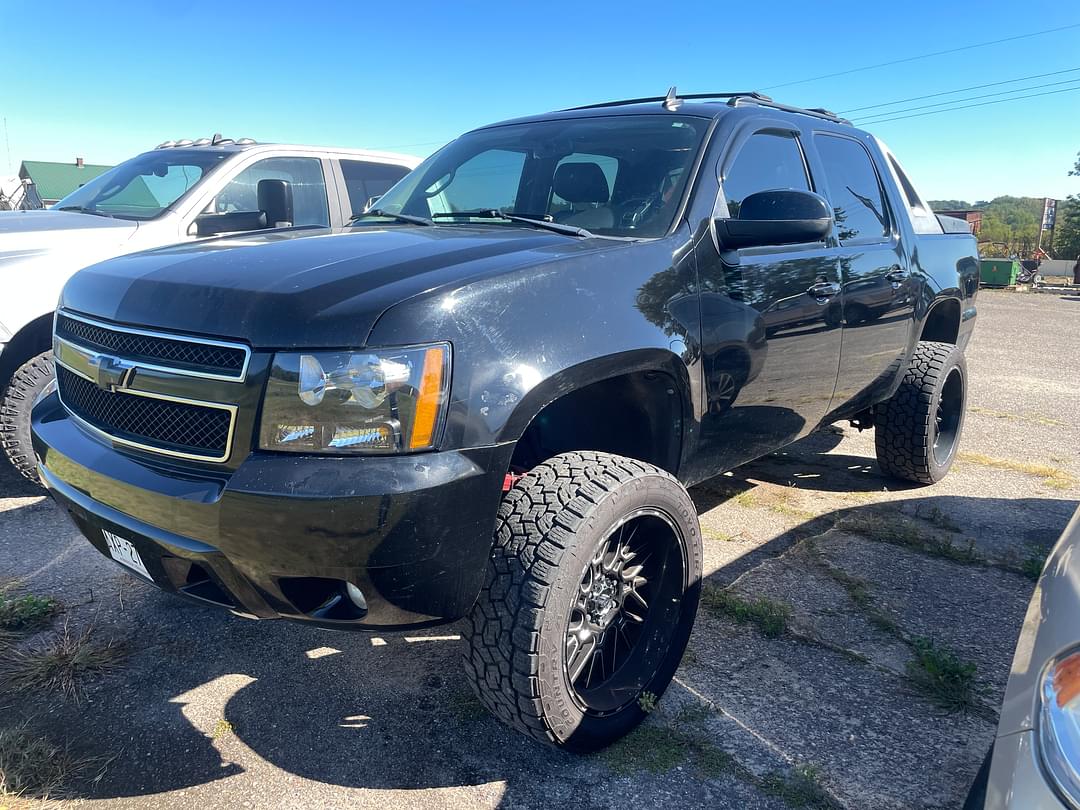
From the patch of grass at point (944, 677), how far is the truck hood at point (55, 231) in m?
4.49

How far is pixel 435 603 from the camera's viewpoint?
2021mm

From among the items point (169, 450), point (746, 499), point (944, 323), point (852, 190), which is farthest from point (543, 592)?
point (944, 323)

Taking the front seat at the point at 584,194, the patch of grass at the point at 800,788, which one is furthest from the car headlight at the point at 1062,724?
the front seat at the point at 584,194

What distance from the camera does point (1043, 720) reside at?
4.35 ft

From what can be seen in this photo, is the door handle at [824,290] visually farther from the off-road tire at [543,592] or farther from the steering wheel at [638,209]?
the off-road tire at [543,592]

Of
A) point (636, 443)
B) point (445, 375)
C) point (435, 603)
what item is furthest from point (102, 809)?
point (636, 443)

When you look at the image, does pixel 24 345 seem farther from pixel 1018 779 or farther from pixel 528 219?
pixel 1018 779

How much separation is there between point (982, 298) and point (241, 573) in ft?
77.2

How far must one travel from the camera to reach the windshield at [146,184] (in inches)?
208

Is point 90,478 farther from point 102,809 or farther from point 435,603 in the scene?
point 435,603

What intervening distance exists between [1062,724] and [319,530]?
1479mm

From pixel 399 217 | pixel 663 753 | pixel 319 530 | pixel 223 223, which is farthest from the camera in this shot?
pixel 223 223

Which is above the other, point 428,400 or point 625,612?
point 428,400

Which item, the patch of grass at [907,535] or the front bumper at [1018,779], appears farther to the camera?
the patch of grass at [907,535]
